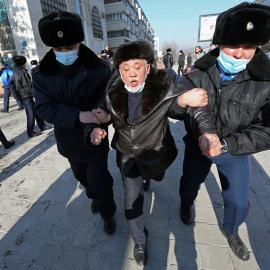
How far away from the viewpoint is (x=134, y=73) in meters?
1.62

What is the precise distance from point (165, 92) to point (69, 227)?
2153 millimetres

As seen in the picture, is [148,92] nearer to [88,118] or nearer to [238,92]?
[88,118]

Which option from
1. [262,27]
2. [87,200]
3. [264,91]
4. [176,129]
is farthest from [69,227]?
[176,129]

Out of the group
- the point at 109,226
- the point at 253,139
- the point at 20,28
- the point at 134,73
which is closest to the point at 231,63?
the point at 253,139

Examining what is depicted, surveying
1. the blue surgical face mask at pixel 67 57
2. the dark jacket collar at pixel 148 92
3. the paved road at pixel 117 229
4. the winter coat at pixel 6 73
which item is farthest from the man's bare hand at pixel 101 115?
the winter coat at pixel 6 73

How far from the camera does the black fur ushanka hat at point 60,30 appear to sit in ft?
5.66

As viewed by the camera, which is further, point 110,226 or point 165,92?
point 110,226

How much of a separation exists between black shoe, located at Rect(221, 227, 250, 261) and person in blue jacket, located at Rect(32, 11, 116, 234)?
1566mm

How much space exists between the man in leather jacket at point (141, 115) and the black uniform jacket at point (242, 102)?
0.19m

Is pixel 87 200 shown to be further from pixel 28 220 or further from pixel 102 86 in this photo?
pixel 102 86

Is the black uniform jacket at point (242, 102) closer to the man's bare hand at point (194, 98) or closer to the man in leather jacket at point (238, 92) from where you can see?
the man in leather jacket at point (238, 92)

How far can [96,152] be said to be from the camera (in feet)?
6.68

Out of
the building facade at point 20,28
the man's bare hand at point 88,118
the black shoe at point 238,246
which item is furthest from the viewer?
the building facade at point 20,28

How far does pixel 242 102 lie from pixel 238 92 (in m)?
0.10
